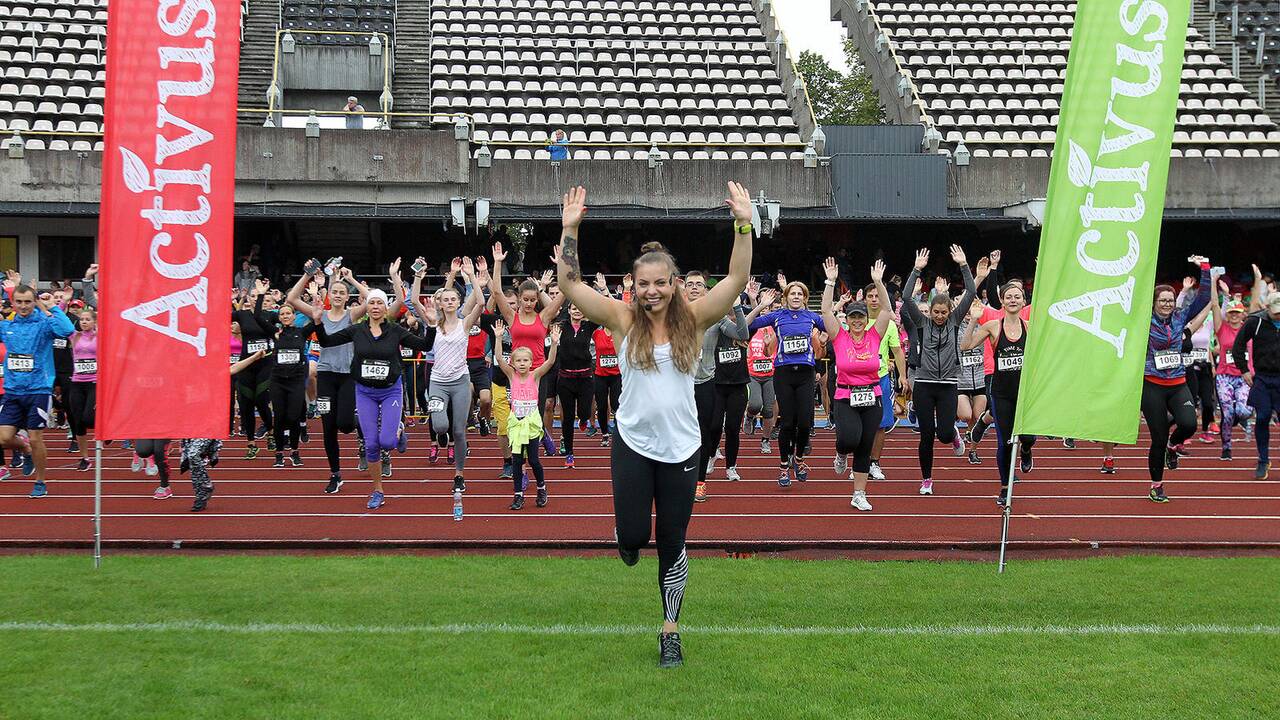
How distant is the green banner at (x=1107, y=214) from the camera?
7848 mm

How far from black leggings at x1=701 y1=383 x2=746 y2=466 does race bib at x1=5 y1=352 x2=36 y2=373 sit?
6.70 meters

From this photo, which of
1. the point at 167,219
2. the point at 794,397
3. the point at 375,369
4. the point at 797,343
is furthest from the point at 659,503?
the point at 794,397

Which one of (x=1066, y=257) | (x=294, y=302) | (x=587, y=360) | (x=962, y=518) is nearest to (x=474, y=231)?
(x=587, y=360)

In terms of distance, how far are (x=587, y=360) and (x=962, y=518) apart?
4.84 metres

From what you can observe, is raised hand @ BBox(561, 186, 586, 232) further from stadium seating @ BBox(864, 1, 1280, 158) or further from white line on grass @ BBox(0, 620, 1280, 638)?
stadium seating @ BBox(864, 1, 1280, 158)

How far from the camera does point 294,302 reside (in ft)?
36.7

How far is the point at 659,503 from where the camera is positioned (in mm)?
5641

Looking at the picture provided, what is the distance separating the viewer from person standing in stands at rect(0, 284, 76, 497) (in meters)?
11.5

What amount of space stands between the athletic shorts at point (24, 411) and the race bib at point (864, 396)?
Result: 796 cm

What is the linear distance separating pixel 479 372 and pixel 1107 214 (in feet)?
26.1

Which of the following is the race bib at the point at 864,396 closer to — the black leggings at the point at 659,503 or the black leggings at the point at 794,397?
the black leggings at the point at 794,397

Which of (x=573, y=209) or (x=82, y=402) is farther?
(x=82, y=402)

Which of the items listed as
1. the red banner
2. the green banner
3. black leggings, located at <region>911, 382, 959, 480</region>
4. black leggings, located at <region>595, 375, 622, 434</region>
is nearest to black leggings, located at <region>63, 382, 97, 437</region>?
the red banner

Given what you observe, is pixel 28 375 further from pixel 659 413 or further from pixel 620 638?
pixel 659 413
